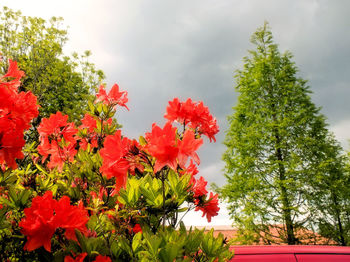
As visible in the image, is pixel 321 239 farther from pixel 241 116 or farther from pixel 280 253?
pixel 280 253

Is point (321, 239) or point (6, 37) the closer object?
point (321, 239)

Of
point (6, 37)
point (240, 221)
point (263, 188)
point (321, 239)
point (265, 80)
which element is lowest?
point (321, 239)

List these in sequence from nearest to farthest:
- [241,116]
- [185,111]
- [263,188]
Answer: [185,111]
[263,188]
[241,116]

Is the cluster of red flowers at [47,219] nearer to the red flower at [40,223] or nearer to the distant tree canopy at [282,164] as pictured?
the red flower at [40,223]

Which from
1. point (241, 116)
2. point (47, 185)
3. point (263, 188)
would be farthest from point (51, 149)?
point (241, 116)

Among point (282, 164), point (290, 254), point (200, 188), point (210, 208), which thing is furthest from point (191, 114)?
point (282, 164)

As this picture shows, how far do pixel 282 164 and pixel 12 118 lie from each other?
10649 mm

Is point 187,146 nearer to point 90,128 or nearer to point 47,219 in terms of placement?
point 47,219

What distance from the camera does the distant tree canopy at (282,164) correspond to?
33.5 ft

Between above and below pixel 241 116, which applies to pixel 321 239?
below

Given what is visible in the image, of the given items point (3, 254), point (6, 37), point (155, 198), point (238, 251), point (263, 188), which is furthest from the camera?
point (6, 37)

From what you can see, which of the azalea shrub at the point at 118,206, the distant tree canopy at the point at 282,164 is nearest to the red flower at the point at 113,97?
the azalea shrub at the point at 118,206

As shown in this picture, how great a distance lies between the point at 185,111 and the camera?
2330 millimetres

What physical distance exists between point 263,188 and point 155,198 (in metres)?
9.66
